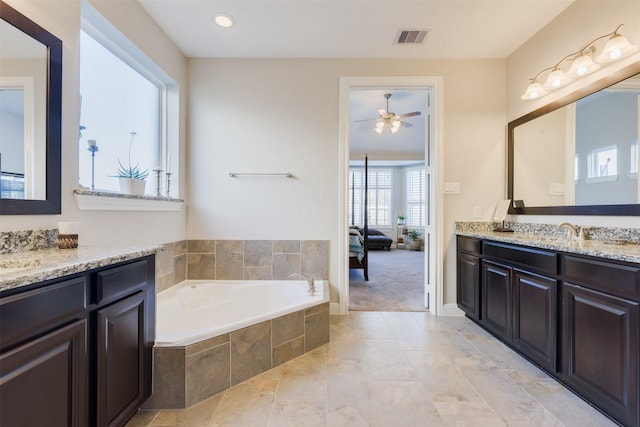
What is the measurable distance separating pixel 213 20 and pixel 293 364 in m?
2.69

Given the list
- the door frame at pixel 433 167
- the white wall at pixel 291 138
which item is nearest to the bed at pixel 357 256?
the door frame at pixel 433 167

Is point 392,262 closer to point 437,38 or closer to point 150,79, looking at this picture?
point 437,38

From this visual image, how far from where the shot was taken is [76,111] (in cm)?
154

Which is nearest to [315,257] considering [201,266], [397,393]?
[201,266]


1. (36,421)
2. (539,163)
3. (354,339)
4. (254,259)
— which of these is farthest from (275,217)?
(539,163)

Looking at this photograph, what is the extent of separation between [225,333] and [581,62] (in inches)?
117

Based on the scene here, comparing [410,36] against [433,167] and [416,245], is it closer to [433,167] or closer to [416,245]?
[433,167]

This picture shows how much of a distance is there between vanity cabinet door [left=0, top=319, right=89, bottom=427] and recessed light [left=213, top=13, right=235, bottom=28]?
226cm

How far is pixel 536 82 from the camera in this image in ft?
7.48

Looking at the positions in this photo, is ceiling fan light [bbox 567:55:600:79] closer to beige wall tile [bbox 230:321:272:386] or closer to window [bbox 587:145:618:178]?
window [bbox 587:145:618:178]

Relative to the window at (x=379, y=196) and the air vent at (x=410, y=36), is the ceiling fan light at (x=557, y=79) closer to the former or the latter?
the air vent at (x=410, y=36)

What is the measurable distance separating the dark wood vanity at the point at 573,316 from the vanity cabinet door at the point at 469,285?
9 cm

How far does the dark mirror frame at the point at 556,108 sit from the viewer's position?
1.70 meters

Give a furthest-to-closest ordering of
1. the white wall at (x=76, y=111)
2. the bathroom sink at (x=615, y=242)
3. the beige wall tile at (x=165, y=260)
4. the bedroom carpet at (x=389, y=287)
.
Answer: the bedroom carpet at (x=389, y=287) → the beige wall tile at (x=165, y=260) → the bathroom sink at (x=615, y=242) → the white wall at (x=76, y=111)
